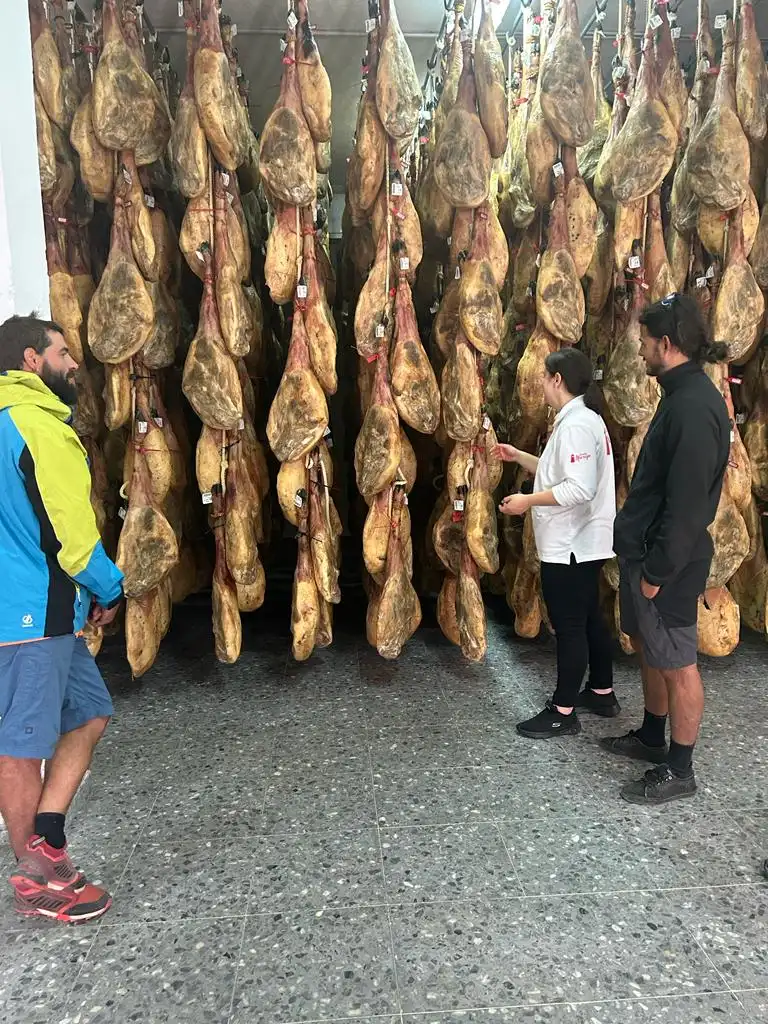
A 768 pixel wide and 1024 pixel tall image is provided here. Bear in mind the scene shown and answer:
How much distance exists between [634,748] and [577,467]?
110 cm

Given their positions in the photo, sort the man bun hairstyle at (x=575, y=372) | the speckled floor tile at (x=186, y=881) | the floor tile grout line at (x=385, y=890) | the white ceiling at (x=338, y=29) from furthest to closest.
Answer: the white ceiling at (x=338, y=29) → the man bun hairstyle at (x=575, y=372) → the speckled floor tile at (x=186, y=881) → the floor tile grout line at (x=385, y=890)

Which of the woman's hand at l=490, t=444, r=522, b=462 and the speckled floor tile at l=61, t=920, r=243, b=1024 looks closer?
the speckled floor tile at l=61, t=920, r=243, b=1024

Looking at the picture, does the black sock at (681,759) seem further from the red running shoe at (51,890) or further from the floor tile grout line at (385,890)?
the red running shoe at (51,890)

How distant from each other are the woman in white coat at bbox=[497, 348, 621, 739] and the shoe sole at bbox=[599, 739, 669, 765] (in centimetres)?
17

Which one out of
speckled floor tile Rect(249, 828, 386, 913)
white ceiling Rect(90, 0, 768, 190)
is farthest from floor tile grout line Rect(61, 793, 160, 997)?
white ceiling Rect(90, 0, 768, 190)

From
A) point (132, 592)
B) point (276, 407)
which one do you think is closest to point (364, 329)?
point (276, 407)

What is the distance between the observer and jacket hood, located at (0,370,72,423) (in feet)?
6.12

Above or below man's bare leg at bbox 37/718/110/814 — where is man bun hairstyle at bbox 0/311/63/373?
above

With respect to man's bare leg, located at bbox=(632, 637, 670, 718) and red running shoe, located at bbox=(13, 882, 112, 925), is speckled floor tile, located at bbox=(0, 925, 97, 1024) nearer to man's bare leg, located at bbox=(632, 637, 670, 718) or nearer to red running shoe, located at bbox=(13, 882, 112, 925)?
red running shoe, located at bbox=(13, 882, 112, 925)

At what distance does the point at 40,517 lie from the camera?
1.88 metres

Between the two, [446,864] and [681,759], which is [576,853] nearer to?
[446,864]

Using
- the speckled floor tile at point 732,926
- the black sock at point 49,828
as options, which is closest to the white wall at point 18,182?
the black sock at point 49,828

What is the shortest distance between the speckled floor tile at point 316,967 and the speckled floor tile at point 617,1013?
A: 0.47ft

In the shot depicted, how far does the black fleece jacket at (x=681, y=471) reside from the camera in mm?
2250
